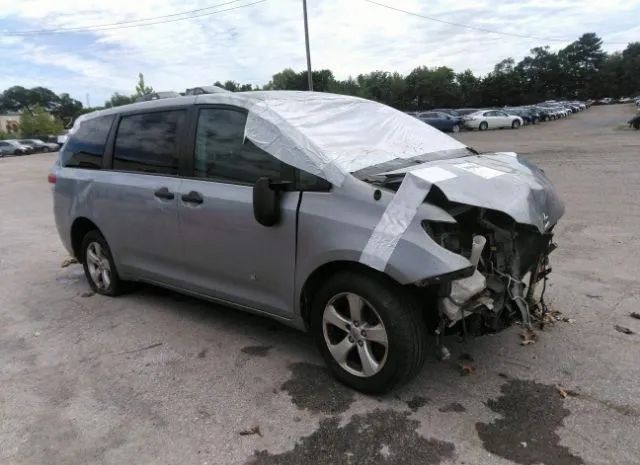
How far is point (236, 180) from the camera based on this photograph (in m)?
3.67

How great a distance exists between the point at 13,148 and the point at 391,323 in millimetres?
54082

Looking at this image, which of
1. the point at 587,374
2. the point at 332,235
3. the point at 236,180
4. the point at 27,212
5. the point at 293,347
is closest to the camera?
the point at 332,235

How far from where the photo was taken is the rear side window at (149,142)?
413 centimetres

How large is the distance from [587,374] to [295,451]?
189cm

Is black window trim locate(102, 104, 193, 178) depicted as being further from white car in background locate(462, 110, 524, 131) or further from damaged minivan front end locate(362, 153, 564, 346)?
white car in background locate(462, 110, 524, 131)

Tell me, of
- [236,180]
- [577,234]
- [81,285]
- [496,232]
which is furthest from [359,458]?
[577,234]

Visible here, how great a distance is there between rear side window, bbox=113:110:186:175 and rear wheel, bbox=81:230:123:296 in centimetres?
80

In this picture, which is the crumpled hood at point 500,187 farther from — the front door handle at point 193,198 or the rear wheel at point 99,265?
the rear wheel at point 99,265

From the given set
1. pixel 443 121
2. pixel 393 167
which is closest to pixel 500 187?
pixel 393 167

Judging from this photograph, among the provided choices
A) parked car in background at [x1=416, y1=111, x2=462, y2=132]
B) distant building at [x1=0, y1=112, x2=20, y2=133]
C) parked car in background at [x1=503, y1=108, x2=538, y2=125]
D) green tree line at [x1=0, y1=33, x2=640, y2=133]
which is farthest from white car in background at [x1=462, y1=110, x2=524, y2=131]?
distant building at [x1=0, y1=112, x2=20, y2=133]

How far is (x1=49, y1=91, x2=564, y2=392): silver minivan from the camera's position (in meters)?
2.91

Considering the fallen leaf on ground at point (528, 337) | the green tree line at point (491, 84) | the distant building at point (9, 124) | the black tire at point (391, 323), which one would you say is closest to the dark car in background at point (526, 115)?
the green tree line at point (491, 84)

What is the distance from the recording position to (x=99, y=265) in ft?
17.0

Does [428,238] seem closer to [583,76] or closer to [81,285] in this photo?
[81,285]
